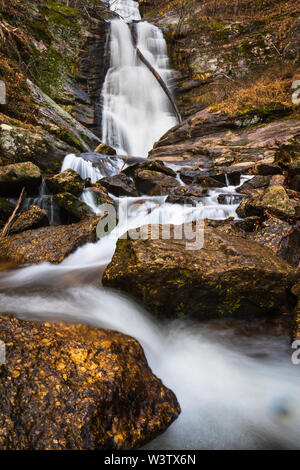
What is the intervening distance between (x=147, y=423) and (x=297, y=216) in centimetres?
399

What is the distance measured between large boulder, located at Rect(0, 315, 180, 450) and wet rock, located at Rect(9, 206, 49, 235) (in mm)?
Result: 3534

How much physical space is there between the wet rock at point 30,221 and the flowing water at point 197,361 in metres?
1.48

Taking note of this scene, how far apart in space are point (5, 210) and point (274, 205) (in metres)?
5.29

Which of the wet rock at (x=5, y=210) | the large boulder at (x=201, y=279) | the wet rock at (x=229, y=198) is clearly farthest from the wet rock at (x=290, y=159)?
the wet rock at (x=5, y=210)

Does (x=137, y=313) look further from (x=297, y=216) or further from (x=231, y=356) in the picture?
(x=297, y=216)

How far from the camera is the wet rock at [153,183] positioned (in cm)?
793

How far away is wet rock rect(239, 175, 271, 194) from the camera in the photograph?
24.7 ft

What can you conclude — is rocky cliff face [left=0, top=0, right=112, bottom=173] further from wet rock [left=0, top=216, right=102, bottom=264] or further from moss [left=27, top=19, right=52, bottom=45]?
wet rock [left=0, top=216, right=102, bottom=264]

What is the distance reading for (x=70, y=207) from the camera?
5742mm

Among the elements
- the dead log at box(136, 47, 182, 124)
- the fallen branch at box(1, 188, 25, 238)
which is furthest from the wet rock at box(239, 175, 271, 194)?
the dead log at box(136, 47, 182, 124)

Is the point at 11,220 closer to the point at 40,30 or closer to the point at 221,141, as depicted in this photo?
the point at 221,141

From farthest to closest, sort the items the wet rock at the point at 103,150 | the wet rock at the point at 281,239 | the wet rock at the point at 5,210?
the wet rock at the point at 103,150
the wet rock at the point at 5,210
the wet rock at the point at 281,239

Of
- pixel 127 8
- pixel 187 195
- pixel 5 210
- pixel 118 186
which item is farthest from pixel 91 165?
pixel 127 8

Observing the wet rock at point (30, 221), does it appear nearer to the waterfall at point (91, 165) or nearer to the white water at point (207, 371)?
the white water at point (207, 371)
